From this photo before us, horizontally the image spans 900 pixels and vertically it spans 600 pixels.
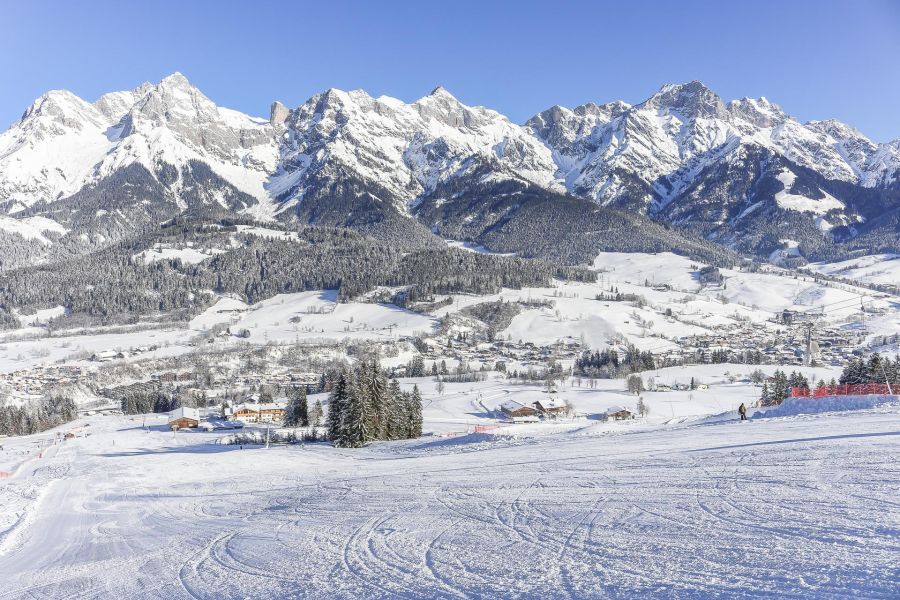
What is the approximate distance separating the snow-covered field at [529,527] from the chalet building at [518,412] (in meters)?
56.4

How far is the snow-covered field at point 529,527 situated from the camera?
8.95 metres

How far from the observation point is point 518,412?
85.1 m

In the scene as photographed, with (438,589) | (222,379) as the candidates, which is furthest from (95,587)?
(222,379)

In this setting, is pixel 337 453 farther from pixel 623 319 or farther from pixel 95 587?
pixel 623 319

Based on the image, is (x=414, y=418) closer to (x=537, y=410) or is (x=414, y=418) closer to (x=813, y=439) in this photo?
(x=537, y=410)

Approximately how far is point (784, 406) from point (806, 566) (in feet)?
90.4

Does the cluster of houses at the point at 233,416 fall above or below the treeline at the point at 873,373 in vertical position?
below

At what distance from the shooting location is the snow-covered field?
8945 millimetres

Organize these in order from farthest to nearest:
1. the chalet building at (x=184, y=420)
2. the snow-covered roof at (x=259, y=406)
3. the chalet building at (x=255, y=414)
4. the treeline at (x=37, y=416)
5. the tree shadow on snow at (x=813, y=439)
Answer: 1. the snow-covered roof at (x=259, y=406)
2. the chalet building at (x=255, y=414)
3. the treeline at (x=37, y=416)
4. the chalet building at (x=184, y=420)
5. the tree shadow on snow at (x=813, y=439)

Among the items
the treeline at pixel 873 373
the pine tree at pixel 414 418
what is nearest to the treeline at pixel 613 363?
the treeline at pixel 873 373

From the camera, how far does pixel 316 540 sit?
13.2 meters

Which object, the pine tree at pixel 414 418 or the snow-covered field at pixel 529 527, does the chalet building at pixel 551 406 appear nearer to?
the pine tree at pixel 414 418

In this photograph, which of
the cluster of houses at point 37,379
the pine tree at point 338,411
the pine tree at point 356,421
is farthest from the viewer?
the cluster of houses at point 37,379

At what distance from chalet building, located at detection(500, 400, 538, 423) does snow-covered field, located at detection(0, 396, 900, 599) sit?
185 ft
